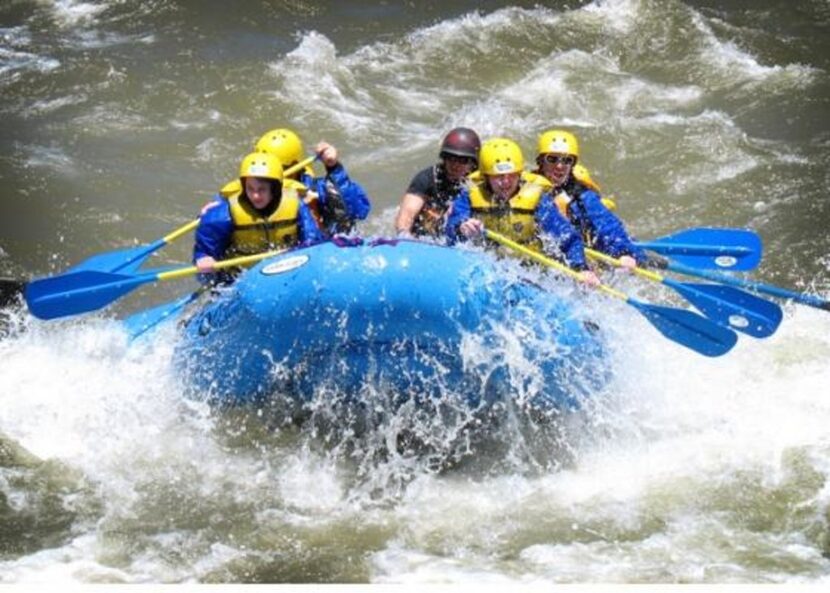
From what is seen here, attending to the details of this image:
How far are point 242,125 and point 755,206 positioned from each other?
4.77 m

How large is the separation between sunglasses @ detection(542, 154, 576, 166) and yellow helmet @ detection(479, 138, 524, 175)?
715mm

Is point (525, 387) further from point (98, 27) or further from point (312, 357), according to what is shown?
point (98, 27)

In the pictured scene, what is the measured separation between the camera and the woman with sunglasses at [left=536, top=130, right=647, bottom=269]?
709 centimetres

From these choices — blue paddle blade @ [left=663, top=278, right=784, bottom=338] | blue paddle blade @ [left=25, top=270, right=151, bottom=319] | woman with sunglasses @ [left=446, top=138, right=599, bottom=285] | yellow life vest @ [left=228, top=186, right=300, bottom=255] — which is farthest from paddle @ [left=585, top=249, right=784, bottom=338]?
blue paddle blade @ [left=25, top=270, right=151, bottom=319]

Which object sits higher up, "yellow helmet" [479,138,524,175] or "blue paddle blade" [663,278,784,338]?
"yellow helmet" [479,138,524,175]

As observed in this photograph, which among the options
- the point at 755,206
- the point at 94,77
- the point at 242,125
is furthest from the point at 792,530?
the point at 94,77

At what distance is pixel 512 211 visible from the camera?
6.46 metres

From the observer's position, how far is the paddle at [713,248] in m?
7.15

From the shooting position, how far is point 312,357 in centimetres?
583

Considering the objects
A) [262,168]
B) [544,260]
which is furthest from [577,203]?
[262,168]

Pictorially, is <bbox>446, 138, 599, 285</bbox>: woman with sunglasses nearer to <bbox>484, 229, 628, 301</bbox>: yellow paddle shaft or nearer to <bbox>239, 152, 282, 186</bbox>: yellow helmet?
<bbox>484, 229, 628, 301</bbox>: yellow paddle shaft

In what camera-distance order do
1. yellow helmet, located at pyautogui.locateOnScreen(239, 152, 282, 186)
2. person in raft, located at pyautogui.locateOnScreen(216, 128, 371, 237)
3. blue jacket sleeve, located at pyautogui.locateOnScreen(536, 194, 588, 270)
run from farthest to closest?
person in raft, located at pyautogui.locateOnScreen(216, 128, 371, 237) < blue jacket sleeve, located at pyautogui.locateOnScreen(536, 194, 588, 270) < yellow helmet, located at pyautogui.locateOnScreen(239, 152, 282, 186)

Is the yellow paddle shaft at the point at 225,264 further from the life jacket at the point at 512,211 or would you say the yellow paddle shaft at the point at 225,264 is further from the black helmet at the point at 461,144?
the black helmet at the point at 461,144

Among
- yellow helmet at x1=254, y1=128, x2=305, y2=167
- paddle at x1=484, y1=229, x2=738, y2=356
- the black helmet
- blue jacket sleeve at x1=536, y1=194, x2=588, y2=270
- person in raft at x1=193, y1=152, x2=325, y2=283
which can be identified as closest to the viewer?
paddle at x1=484, y1=229, x2=738, y2=356
